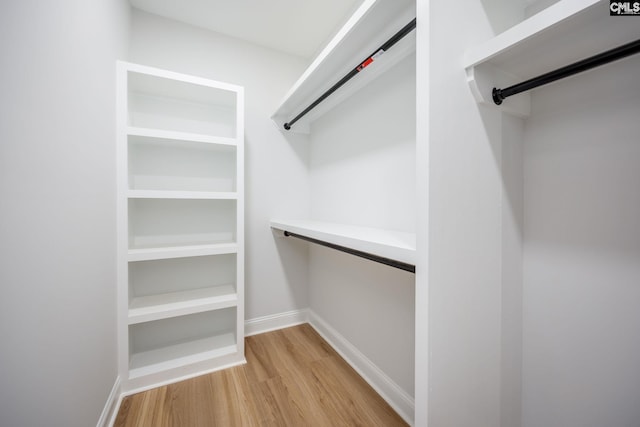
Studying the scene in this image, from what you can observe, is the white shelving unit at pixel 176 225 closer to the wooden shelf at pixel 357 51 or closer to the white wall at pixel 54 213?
the white wall at pixel 54 213

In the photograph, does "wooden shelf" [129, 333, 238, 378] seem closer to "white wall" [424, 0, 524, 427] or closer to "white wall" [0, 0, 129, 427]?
"white wall" [0, 0, 129, 427]

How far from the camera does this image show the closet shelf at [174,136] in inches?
52.2

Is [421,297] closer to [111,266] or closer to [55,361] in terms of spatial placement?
[55,361]

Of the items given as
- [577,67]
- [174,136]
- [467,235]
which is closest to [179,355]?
[174,136]

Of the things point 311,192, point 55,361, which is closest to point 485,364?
point 55,361

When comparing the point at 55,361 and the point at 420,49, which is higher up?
the point at 420,49

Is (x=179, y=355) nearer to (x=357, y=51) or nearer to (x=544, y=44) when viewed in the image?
(x=357, y=51)

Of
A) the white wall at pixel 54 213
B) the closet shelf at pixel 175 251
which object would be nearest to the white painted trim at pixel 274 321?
the closet shelf at pixel 175 251

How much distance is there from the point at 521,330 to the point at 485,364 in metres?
0.26

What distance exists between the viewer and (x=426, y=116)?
2.04 feet

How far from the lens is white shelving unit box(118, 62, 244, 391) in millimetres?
1333

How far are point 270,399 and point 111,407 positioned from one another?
756 millimetres

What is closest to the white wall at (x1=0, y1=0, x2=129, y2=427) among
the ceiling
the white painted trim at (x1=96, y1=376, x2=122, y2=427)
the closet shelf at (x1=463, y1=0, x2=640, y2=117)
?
the white painted trim at (x1=96, y1=376, x2=122, y2=427)

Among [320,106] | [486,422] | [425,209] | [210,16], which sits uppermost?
[210,16]
